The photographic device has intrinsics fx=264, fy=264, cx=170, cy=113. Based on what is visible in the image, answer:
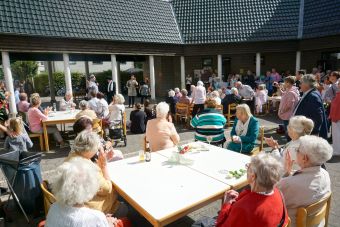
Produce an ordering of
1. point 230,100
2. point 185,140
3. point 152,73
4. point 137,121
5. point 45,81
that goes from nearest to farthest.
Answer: point 185,140 → point 137,121 → point 230,100 → point 152,73 → point 45,81

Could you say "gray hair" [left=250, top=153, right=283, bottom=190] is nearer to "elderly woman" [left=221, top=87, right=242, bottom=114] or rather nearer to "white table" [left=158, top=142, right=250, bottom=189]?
"white table" [left=158, top=142, right=250, bottom=189]

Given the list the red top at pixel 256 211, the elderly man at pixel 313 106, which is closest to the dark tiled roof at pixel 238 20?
the elderly man at pixel 313 106

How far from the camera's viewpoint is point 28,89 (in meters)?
17.9

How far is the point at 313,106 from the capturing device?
4730 millimetres

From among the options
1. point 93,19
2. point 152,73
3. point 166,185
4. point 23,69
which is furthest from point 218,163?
point 23,69

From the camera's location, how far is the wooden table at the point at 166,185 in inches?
95.5

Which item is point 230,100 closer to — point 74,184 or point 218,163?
point 218,163

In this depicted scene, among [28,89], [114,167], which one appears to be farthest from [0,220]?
[28,89]

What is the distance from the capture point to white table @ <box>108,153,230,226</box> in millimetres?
2408

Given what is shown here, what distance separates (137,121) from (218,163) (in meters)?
4.97

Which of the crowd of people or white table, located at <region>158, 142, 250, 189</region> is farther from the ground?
the crowd of people

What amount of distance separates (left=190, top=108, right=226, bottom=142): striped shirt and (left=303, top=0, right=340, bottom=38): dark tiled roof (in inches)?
486

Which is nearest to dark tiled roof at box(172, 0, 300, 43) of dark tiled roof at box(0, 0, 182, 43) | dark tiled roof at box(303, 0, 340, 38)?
dark tiled roof at box(303, 0, 340, 38)

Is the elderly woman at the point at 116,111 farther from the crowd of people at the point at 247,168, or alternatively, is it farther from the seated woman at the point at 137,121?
the crowd of people at the point at 247,168
